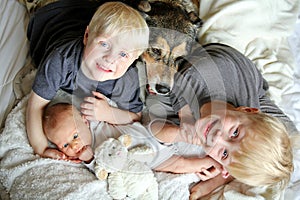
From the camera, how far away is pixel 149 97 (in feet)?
4.99

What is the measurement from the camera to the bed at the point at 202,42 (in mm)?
1330

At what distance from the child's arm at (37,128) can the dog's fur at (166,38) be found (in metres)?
0.36

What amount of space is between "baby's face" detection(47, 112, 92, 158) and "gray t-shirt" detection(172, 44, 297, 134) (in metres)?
0.30

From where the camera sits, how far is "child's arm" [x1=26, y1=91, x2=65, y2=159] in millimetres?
1383

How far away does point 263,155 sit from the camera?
126 cm

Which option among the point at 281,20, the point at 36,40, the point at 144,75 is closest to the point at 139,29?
the point at 144,75

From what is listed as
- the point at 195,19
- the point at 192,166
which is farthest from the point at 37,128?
the point at 195,19

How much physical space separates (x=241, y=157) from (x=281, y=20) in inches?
31.4

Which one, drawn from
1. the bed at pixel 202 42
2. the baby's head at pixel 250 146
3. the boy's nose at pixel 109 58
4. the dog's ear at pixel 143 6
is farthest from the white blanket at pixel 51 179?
the dog's ear at pixel 143 6

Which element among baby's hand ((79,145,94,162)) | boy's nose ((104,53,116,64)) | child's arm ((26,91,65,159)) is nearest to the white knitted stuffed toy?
baby's hand ((79,145,94,162))

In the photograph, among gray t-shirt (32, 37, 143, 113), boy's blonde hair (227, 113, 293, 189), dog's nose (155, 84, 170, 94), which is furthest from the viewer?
dog's nose (155, 84, 170, 94)

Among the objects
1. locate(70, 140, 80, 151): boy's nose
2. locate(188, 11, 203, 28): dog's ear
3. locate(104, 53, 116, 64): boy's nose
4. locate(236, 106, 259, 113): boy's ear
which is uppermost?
locate(104, 53, 116, 64): boy's nose

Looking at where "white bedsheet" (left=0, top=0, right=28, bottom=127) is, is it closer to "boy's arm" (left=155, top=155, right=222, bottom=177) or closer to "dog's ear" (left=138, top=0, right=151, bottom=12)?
"dog's ear" (left=138, top=0, right=151, bottom=12)

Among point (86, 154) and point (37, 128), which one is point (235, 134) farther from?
point (37, 128)
